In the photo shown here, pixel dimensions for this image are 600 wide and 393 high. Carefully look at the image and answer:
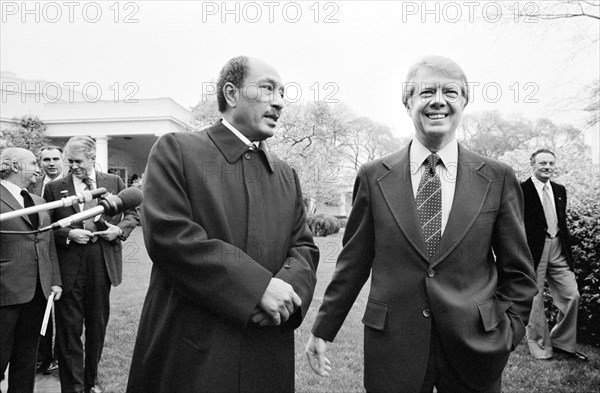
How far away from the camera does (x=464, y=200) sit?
223 cm

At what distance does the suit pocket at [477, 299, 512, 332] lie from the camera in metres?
2.10

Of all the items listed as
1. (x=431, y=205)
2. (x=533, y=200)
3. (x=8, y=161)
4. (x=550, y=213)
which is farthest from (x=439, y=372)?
(x=550, y=213)

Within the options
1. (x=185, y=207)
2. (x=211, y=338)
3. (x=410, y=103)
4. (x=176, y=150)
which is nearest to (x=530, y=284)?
(x=410, y=103)

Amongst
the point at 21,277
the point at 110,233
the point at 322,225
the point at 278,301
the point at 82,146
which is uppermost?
the point at 82,146

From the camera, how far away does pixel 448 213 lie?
227 centimetres

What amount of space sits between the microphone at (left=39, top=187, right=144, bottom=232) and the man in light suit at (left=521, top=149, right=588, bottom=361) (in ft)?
14.8

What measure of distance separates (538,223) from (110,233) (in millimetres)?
4467

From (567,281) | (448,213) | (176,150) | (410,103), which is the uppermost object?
(410,103)

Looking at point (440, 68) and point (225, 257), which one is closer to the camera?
point (225, 257)

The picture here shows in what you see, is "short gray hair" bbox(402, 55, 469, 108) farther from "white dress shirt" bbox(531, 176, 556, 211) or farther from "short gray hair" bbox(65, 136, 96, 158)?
"white dress shirt" bbox(531, 176, 556, 211)

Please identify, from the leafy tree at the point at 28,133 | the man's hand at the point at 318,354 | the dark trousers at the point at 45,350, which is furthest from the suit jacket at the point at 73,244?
the leafy tree at the point at 28,133

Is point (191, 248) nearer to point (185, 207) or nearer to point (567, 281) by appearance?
point (185, 207)

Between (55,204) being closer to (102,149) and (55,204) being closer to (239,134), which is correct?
(239,134)

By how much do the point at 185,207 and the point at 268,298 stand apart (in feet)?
1.79
